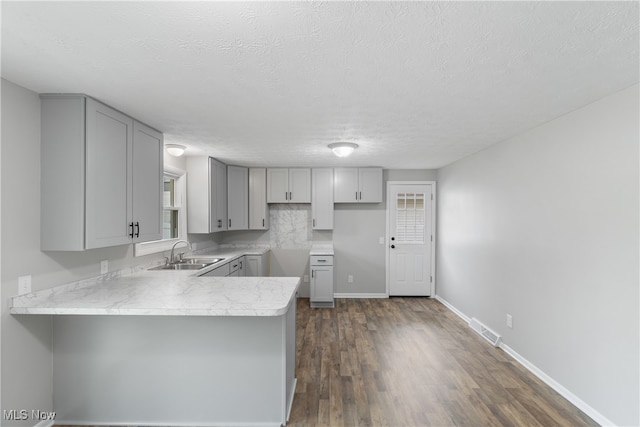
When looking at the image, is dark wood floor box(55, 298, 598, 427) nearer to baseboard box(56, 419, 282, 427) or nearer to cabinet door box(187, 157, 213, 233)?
baseboard box(56, 419, 282, 427)

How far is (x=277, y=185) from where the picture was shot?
5266 millimetres

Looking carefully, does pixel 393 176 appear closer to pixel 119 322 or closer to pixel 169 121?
pixel 169 121

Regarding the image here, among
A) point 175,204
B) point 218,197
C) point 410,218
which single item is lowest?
point 410,218

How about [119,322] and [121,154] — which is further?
[121,154]

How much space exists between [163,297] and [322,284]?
10.4ft

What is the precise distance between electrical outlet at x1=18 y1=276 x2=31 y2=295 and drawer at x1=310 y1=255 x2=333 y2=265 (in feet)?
11.5

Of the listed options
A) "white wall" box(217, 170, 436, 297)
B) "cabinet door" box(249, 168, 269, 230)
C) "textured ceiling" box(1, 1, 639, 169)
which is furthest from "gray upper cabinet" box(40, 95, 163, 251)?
"white wall" box(217, 170, 436, 297)

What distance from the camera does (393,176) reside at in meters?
5.50

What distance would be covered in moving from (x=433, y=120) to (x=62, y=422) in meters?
3.78

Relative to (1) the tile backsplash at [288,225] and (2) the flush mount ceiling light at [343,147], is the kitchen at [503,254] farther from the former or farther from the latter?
(1) the tile backsplash at [288,225]

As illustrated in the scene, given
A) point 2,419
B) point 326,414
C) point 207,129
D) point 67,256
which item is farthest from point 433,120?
point 2,419

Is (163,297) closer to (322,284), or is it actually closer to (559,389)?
(322,284)

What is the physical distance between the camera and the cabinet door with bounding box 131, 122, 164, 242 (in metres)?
2.64

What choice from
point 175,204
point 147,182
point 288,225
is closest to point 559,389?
point 147,182
